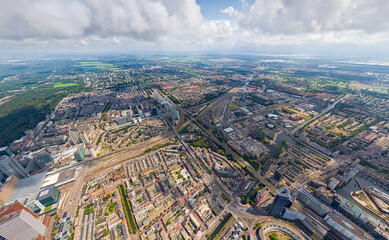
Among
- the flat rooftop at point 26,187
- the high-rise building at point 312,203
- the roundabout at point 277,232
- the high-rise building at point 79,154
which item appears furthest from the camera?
A: the high-rise building at point 79,154

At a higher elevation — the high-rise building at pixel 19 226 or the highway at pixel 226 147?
A: the high-rise building at pixel 19 226

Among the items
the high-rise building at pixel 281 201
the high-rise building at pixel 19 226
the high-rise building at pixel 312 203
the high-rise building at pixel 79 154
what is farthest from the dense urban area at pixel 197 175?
the high-rise building at pixel 79 154

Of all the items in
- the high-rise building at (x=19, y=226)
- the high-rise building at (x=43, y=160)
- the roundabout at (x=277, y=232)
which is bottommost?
the roundabout at (x=277, y=232)

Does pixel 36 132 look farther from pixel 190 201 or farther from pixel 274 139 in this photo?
pixel 274 139

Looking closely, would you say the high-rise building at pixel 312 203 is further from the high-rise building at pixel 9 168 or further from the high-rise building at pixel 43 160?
the high-rise building at pixel 9 168

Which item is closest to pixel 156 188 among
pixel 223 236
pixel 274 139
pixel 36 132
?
pixel 223 236

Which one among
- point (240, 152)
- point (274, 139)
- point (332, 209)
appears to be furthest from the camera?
point (274, 139)

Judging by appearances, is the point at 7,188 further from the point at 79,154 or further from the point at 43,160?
the point at 79,154
